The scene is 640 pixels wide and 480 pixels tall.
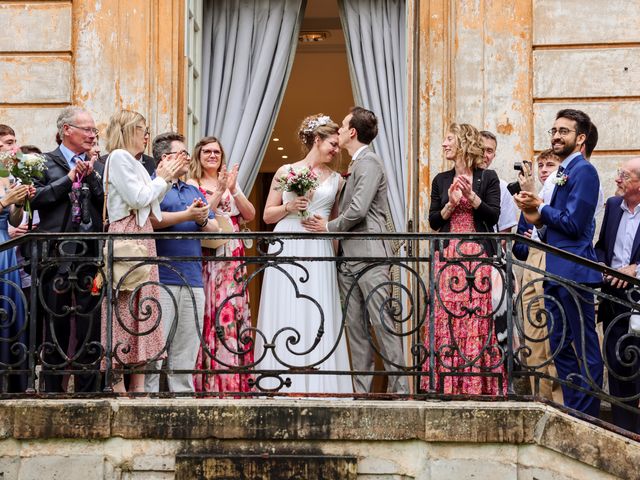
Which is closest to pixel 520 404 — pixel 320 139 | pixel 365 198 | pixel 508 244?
pixel 508 244

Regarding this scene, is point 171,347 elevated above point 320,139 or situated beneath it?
situated beneath

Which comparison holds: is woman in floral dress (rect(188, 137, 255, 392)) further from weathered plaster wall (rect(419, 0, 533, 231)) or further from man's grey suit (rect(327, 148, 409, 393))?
weathered plaster wall (rect(419, 0, 533, 231))

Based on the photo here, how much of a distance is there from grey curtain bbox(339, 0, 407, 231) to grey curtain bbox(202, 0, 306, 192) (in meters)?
0.52

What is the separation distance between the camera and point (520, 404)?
7199mm

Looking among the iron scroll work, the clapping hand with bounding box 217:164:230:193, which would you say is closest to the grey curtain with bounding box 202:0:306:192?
the clapping hand with bounding box 217:164:230:193

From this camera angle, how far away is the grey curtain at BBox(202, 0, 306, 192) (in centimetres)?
1069

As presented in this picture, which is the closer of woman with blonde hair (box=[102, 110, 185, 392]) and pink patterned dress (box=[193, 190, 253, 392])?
woman with blonde hair (box=[102, 110, 185, 392])

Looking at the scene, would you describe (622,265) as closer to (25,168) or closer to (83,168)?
(83,168)

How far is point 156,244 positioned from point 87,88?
2.81 m

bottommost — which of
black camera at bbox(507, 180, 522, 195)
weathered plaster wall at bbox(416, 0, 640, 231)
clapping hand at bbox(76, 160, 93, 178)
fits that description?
black camera at bbox(507, 180, 522, 195)

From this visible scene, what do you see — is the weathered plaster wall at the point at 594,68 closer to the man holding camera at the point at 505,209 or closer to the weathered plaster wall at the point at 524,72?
the weathered plaster wall at the point at 524,72

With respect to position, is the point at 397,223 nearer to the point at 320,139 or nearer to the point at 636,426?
the point at 320,139

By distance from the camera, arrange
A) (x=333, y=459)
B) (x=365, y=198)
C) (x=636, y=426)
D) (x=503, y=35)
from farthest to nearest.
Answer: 1. (x=503, y=35)
2. (x=365, y=198)
3. (x=636, y=426)
4. (x=333, y=459)

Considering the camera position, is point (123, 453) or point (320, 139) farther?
point (320, 139)
